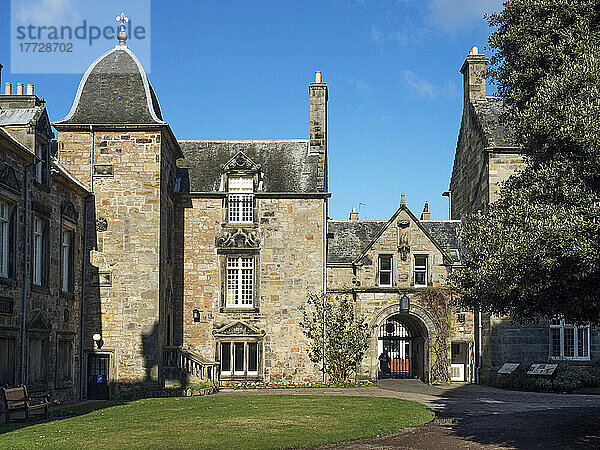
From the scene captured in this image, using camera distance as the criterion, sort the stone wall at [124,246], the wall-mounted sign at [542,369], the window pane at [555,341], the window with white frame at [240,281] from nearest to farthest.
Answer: the stone wall at [124,246], the wall-mounted sign at [542,369], the window pane at [555,341], the window with white frame at [240,281]

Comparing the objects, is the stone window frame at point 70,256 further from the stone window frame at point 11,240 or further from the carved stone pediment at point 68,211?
the stone window frame at point 11,240

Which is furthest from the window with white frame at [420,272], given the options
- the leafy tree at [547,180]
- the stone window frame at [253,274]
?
the leafy tree at [547,180]

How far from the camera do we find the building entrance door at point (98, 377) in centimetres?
2583

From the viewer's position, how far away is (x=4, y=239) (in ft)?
64.6

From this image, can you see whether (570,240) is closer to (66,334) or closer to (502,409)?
(502,409)

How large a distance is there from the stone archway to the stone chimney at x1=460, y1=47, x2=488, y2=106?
10.2 m

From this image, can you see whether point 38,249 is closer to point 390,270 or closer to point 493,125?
point 390,270

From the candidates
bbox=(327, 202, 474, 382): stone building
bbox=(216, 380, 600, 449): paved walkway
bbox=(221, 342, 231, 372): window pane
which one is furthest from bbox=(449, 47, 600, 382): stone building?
bbox=(221, 342, 231, 372): window pane

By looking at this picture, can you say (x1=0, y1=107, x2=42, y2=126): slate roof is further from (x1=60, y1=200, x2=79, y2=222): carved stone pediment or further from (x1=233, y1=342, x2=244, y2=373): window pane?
(x1=233, y1=342, x2=244, y2=373): window pane

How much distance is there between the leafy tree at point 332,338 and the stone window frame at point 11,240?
14066 millimetres

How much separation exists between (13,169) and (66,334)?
250 inches

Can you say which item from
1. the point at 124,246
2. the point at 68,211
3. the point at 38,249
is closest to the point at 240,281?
the point at 124,246

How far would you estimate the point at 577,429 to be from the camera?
16.0m

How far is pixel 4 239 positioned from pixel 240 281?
13.2 metres
